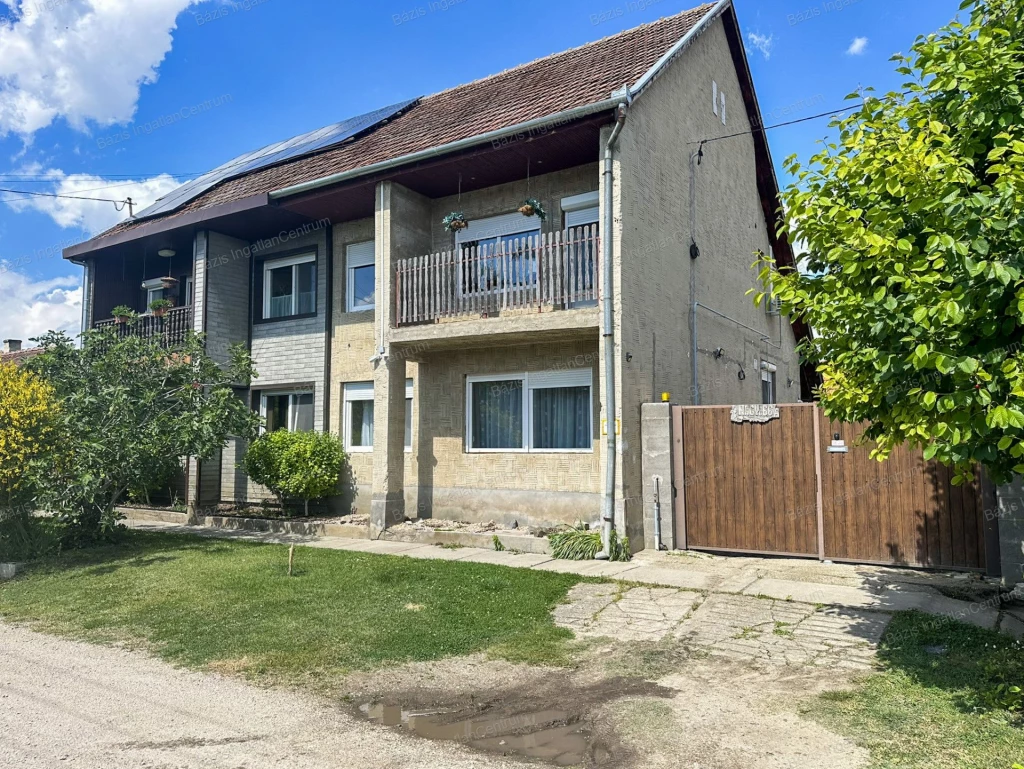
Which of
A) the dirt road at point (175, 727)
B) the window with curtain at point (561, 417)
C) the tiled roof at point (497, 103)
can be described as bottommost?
the dirt road at point (175, 727)

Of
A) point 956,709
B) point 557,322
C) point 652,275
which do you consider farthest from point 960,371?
point 652,275

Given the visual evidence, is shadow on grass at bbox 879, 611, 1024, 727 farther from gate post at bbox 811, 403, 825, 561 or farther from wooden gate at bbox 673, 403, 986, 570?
gate post at bbox 811, 403, 825, 561

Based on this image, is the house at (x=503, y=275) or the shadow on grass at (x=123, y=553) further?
the house at (x=503, y=275)

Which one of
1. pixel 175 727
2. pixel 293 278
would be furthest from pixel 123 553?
pixel 175 727

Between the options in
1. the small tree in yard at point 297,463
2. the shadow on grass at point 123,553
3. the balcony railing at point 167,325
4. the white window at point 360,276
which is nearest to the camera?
the shadow on grass at point 123,553

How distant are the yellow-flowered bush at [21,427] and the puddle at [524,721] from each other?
7.27m

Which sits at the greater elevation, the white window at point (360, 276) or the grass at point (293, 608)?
the white window at point (360, 276)

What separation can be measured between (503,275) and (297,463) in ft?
16.4

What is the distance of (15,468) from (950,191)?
10.7 metres

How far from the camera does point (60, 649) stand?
20.9 ft

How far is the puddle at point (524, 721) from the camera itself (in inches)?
168

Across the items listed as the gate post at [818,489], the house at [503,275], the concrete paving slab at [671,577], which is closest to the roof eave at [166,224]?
the house at [503,275]

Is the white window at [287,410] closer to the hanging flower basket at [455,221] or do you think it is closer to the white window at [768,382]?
the hanging flower basket at [455,221]

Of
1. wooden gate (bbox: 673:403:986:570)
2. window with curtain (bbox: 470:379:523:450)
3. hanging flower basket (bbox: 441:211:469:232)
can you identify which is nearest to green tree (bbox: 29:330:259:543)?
window with curtain (bbox: 470:379:523:450)
